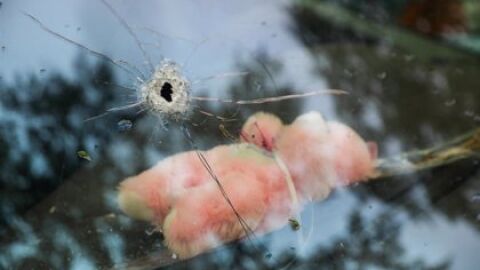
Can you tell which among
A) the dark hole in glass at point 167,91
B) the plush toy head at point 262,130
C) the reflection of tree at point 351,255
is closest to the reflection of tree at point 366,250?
the reflection of tree at point 351,255

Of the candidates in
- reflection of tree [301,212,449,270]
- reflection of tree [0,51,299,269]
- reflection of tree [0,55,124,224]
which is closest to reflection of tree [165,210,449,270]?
reflection of tree [301,212,449,270]

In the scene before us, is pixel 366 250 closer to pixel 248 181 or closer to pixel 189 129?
pixel 248 181

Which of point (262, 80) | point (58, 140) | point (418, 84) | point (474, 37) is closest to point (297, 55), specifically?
point (262, 80)

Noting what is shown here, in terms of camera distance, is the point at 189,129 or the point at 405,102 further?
the point at 405,102

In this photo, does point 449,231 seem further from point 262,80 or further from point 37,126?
point 37,126

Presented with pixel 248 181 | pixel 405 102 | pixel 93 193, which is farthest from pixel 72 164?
pixel 405 102

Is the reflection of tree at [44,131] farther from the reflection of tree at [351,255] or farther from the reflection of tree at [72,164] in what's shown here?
the reflection of tree at [351,255]

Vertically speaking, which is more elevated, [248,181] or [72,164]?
[72,164]
